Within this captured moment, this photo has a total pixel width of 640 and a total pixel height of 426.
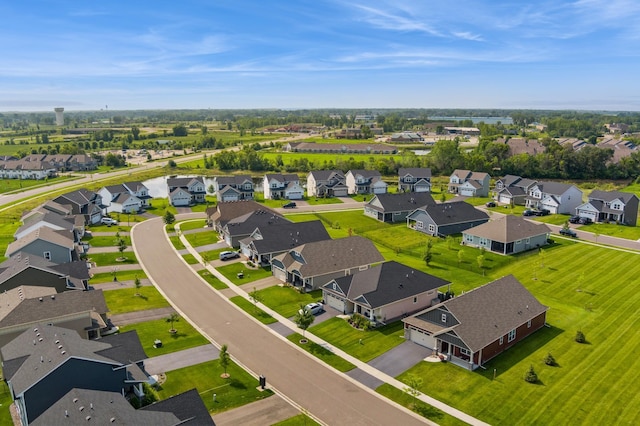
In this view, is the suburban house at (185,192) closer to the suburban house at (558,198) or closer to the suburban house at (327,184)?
the suburban house at (327,184)

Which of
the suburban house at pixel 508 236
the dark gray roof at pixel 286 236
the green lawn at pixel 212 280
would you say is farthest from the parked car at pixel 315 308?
the suburban house at pixel 508 236

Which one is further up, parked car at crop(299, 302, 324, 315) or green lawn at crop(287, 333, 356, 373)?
parked car at crop(299, 302, 324, 315)

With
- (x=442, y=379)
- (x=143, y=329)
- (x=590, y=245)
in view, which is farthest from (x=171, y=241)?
(x=590, y=245)

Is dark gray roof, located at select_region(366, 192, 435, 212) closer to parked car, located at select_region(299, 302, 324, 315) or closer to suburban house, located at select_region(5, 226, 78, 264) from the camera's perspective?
parked car, located at select_region(299, 302, 324, 315)

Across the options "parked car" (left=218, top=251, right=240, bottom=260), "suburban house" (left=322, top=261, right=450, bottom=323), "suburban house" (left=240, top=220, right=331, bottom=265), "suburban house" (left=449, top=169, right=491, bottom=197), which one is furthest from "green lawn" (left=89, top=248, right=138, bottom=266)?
"suburban house" (left=449, top=169, right=491, bottom=197)

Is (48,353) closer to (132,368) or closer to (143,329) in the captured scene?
(132,368)
